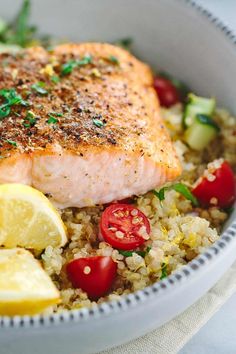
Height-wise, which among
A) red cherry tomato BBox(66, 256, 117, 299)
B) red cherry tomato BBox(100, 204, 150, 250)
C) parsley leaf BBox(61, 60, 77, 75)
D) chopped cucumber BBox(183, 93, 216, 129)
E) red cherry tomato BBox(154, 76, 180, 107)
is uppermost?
chopped cucumber BBox(183, 93, 216, 129)

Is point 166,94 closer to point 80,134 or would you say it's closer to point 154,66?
point 154,66

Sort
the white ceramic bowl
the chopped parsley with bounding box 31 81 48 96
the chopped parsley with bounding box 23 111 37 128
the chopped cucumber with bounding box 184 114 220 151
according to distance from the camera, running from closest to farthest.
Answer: the white ceramic bowl < the chopped parsley with bounding box 23 111 37 128 < the chopped parsley with bounding box 31 81 48 96 < the chopped cucumber with bounding box 184 114 220 151

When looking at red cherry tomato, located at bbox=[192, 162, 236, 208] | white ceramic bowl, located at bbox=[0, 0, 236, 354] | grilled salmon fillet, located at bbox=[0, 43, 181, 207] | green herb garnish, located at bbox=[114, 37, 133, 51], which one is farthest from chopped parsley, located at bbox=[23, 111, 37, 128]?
green herb garnish, located at bbox=[114, 37, 133, 51]

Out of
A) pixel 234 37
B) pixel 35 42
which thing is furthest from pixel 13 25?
pixel 234 37

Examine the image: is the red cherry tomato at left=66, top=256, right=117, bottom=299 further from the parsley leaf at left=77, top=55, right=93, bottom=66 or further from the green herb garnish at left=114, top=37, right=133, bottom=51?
the green herb garnish at left=114, top=37, right=133, bottom=51

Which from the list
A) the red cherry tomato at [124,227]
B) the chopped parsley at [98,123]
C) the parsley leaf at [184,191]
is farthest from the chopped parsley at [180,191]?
the chopped parsley at [98,123]

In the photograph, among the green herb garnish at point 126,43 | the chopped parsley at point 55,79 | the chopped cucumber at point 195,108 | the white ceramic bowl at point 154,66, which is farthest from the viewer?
the green herb garnish at point 126,43

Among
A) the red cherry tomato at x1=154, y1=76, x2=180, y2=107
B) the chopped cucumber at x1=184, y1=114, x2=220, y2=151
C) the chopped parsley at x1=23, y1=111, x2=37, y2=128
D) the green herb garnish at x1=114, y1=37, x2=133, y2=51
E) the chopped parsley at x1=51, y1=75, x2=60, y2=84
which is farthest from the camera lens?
the green herb garnish at x1=114, y1=37, x2=133, y2=51

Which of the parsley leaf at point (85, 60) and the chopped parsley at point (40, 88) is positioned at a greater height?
the parsley leaf at point (85, 60)

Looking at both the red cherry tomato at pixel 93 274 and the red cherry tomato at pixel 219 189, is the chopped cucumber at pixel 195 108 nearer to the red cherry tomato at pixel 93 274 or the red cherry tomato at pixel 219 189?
the red cherry tomato at pixel 219 189

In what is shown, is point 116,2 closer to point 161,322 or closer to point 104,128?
point 104,128
